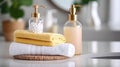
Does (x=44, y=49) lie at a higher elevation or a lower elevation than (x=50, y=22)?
lower

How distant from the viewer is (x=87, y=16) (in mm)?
2432

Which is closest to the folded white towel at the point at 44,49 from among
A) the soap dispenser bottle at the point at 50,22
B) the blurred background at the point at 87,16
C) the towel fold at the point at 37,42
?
the towel fold at the point at 37,42

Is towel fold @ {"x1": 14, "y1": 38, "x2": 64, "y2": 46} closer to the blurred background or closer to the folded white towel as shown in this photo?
the folded white towel

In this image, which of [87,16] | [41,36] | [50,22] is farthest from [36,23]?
[87,16]

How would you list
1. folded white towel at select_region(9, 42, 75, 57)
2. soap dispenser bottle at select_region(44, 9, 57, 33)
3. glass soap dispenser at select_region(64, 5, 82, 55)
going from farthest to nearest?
soap dispenser bottle at select_region(44, 9, 57, 33), glass soap dispenser at select_region(64, 5, 82, 55), folded white towel at select_region(9, 42, 75, 57)

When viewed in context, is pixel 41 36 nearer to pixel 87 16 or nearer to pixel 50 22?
pixel 50 22

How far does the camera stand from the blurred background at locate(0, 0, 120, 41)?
2.21 metres

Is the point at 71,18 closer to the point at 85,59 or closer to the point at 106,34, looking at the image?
the point at 85,59

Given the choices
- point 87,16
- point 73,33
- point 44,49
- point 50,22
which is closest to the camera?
point 44,49

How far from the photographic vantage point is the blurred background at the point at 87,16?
2207 mm

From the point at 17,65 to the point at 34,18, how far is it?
0.22m

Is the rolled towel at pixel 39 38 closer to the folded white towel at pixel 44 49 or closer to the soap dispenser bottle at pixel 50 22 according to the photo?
the folded white towel at pixel 44 49

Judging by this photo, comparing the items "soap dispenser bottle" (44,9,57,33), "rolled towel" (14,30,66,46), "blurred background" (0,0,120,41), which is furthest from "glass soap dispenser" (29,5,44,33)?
"soap dispenser bottle" (44,9,57,33)

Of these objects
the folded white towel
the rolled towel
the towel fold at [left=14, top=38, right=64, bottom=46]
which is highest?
the rolled towel
